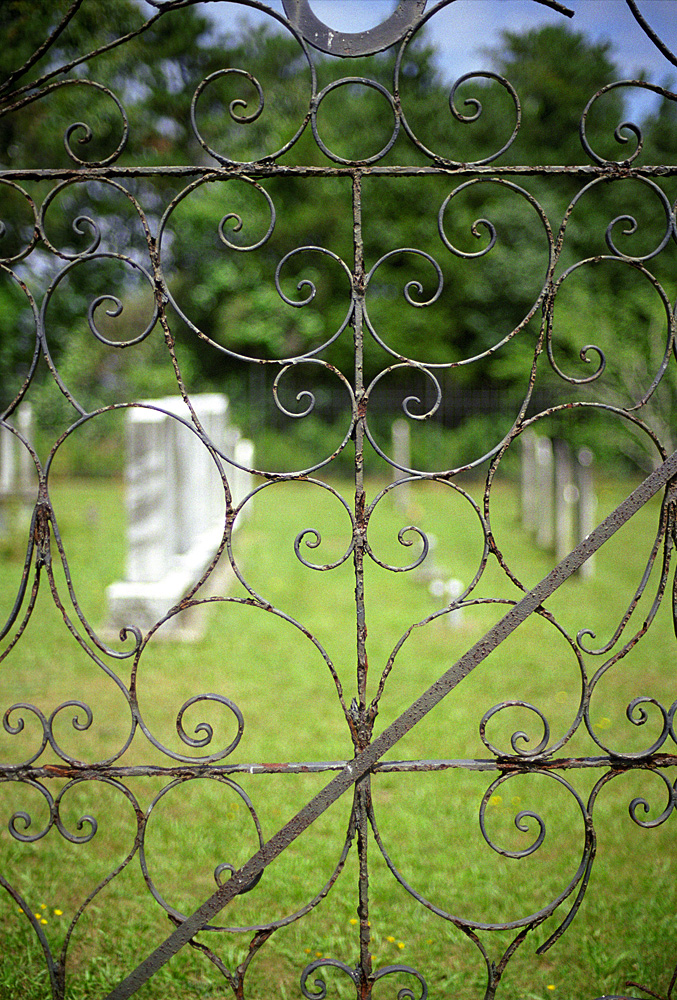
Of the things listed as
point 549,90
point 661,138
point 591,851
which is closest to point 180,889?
point 591,851

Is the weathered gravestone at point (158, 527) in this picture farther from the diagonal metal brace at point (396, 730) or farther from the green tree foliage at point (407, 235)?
the green tree foliage at point (407, 235)

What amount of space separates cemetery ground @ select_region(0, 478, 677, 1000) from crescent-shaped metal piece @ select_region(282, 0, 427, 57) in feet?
7.98

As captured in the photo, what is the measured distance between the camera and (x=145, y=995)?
226 centimetres

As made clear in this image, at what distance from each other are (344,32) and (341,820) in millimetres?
2771

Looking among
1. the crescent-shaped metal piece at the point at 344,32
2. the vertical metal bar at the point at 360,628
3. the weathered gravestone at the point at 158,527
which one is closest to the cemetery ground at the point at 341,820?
the weathered gravestone at the point at 158,527

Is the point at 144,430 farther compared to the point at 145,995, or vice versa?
the point at 144,430

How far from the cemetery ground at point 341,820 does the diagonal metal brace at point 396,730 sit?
2.25ft

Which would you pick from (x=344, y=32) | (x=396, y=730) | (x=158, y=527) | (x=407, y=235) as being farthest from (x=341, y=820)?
(x=407, y=235)

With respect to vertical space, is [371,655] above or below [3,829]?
above

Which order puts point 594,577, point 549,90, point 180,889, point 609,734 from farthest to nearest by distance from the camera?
point 549,90
point 594,577
point 609,734
point 180,889

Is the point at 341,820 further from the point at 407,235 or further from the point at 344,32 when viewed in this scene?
the point at 407,235

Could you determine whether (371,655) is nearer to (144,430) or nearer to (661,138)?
(144,430)

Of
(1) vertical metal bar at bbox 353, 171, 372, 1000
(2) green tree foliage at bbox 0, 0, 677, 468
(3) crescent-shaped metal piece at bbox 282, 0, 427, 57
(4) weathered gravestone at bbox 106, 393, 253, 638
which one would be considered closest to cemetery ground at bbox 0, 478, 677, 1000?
(4) weathered gravestone at bbox 106, 393, 253, 638

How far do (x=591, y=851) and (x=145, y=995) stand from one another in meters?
1.35
